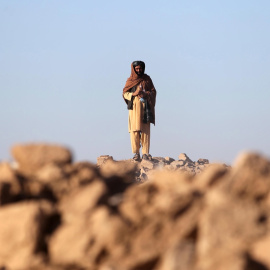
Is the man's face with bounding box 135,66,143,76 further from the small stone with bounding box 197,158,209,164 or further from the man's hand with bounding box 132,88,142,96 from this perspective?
the small stone with bounding box 197,158,209,164

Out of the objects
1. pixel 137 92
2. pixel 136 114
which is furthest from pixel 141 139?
pixel 137 92

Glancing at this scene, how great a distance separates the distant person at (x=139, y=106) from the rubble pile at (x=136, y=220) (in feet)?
50.1

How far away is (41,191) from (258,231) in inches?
68.2

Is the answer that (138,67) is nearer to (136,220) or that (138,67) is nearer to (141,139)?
(141,139)

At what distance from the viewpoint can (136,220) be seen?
5.59 meters

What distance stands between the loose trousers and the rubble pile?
15.5 meters

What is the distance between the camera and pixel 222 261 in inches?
193

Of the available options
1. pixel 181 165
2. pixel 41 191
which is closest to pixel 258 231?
pixel 41 191

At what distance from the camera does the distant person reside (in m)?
21.7

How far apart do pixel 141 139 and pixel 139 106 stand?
93 cm

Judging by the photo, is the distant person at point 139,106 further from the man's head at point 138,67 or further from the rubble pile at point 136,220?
the rubble pile at point 136,220

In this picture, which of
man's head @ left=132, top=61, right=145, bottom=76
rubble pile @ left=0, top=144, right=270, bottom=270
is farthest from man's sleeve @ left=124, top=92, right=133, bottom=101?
rubble pile @ left=0, top=144, right=270, bottom=270

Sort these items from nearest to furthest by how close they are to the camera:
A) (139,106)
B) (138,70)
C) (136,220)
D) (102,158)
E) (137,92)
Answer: (136,220) → (137,92) → (139,106) → (138,70) → (102,158)

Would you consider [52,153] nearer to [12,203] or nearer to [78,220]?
[12,203]
